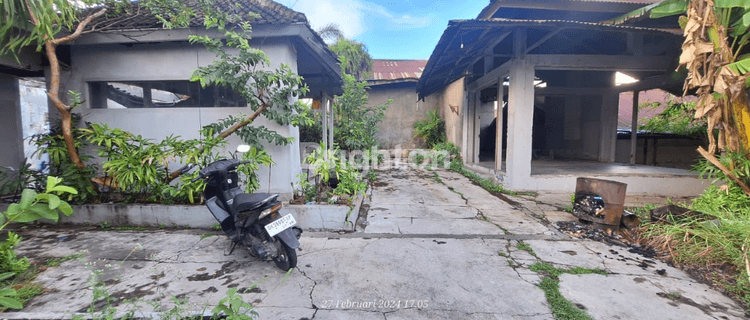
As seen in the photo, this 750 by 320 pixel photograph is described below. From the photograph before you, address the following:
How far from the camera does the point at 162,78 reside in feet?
16.0

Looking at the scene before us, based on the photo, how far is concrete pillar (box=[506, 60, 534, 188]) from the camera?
6.61 metres

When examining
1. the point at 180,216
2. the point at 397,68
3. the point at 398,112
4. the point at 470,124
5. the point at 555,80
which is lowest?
the point at 180,216

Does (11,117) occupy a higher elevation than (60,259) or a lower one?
higher

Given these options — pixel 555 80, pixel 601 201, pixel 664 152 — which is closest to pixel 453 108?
pixel 555 80

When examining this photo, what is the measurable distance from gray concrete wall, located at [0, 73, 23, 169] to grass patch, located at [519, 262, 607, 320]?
29.0 feet

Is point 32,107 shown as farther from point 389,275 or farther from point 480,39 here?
point 480,39

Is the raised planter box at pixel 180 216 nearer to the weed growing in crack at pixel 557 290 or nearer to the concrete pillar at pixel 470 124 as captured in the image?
the weed growing in crack at pixel 557 290

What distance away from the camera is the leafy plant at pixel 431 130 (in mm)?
12641

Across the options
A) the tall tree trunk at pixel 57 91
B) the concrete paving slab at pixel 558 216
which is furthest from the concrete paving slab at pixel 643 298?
the tall tree trunk at pixel 57 91

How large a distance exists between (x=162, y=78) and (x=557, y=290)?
5.81 meters

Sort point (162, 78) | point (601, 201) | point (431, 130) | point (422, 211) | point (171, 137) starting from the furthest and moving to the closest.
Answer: point (431, 130), point (422, 211), point (162, 78), point (171, 137), point (601, 201)

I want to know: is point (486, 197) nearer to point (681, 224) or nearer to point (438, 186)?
point (438, 186)

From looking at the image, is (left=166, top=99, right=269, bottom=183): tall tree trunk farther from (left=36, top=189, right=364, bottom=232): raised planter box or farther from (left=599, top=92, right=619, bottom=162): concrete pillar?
(left=599, top=92, right=619, bottom=162): concrete pillar

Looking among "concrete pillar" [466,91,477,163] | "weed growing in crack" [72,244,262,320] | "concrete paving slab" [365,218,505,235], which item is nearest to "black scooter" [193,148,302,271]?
"weed growing in crack" [72,244,262,320]
